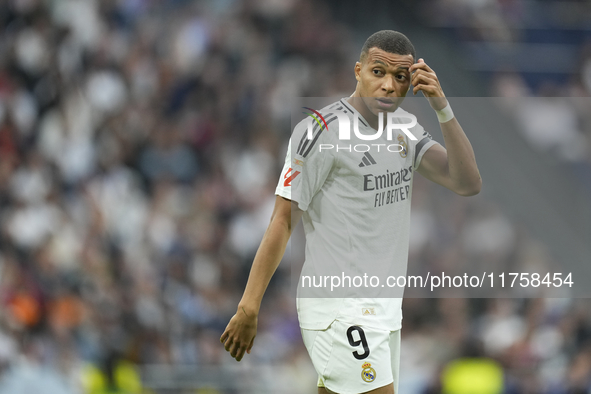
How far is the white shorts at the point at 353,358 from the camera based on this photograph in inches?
123

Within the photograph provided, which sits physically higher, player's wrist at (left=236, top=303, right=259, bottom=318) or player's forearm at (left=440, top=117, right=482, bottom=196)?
player's forearm at (left=440, top=117, right=482, bottom=196)

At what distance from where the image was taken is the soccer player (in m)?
3.12

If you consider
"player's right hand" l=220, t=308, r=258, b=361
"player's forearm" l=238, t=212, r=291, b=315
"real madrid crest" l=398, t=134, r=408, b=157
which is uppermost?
"real madrid crest" l=398, t=134, r=408, b=157

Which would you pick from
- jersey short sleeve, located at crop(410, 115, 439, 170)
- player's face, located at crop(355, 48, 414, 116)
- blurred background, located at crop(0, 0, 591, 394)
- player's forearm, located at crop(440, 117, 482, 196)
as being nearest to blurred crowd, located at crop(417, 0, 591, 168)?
blurred background, located at crop(0, 0, 591, 394)

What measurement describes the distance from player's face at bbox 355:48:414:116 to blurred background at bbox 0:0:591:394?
1.68 metres

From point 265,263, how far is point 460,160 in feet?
3.00

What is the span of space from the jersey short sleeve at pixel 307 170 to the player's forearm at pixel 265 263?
0.39ft

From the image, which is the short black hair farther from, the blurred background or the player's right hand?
the blurred background

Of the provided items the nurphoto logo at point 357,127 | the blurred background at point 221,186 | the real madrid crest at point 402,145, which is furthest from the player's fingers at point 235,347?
the blurred background at point 221,186

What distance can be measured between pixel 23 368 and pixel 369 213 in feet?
16.9

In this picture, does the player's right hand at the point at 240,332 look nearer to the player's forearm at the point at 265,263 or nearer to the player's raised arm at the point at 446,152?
the player's forearm at the point at 265,263

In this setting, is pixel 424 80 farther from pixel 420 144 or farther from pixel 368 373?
pixel 368 373

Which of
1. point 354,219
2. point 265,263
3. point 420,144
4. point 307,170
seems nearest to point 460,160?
point 420,144

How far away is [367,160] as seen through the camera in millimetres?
3229
